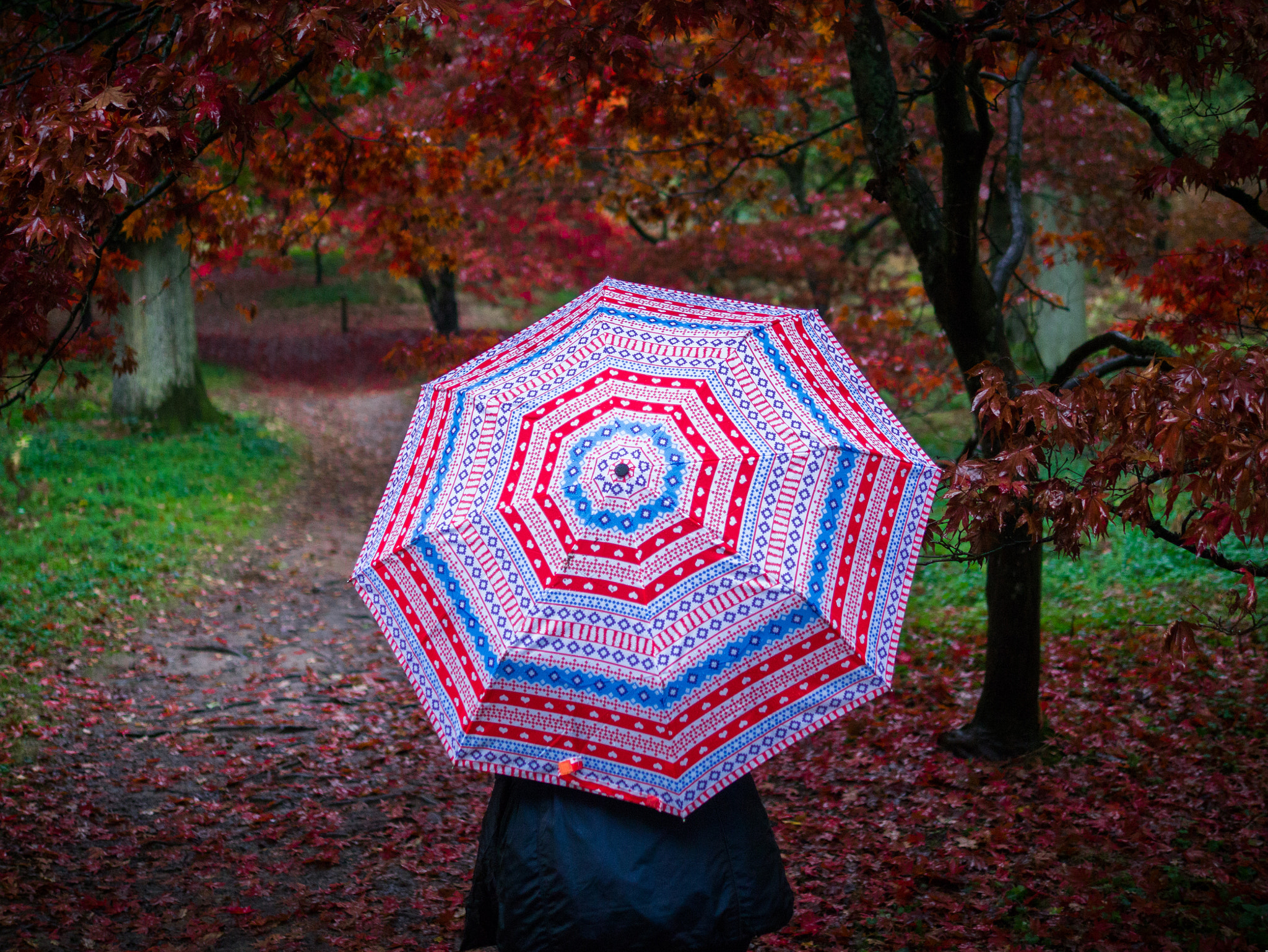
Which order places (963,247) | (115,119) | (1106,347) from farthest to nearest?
(963,247) < (1106,347) < (115,119)

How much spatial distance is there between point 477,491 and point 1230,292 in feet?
13.8

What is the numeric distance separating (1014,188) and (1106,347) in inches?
47.8

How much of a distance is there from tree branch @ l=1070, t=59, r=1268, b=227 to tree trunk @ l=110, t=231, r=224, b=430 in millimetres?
12776

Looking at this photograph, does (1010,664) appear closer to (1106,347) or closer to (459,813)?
(1106,347)

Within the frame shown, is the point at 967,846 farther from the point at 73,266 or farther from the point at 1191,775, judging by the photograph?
the point at 73,266

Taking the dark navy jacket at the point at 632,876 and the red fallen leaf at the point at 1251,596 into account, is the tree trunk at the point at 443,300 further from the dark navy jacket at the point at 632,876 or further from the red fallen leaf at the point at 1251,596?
the red fallen leaf at the point at 1251,596

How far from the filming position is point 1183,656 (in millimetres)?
2973

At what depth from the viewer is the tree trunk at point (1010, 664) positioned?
5.20m

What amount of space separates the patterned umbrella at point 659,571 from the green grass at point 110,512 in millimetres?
5825

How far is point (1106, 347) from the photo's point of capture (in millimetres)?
4691

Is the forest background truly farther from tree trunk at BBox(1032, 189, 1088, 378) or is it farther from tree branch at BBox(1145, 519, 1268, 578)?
tree trunk at BBox(1032, 189, 1088, 378)

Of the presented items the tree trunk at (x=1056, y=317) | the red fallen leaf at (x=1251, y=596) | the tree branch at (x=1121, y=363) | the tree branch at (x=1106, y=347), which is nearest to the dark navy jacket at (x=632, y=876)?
the red fallen leaf at (x=1251, y=596)

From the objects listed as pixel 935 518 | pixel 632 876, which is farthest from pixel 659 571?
pixel 935 518

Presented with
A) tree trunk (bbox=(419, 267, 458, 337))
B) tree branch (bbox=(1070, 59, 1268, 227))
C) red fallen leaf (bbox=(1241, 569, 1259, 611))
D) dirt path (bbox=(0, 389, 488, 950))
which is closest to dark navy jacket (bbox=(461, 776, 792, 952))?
red fallen leaf (bbox=(1241, 569, 1259, 611))
